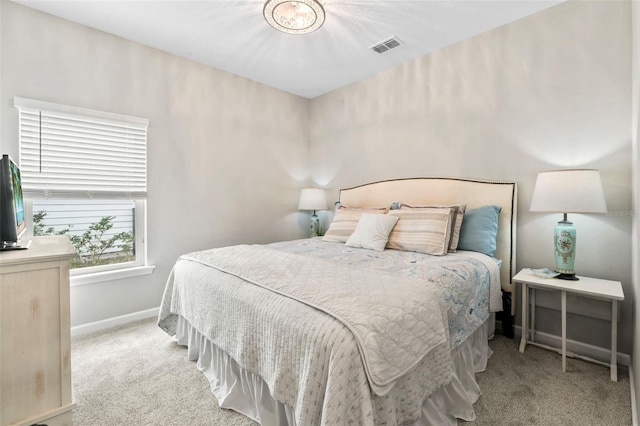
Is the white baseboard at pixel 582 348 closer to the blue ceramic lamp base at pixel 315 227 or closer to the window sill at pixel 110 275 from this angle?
the blue ceramic lamp base at pixel 315 227

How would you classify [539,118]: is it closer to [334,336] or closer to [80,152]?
[334,336]

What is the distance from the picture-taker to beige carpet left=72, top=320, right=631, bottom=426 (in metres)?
1.55

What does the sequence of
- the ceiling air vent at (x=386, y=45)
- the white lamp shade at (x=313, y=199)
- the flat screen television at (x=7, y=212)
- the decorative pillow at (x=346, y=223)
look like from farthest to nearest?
the white lamp shade at (x=313, y=199) → the decorative pillow at (x=346, y=223) → the ceiling air vent at (x=386, y=45) → the flat screen television at (x=7, y=212)

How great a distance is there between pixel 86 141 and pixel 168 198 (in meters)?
0.83

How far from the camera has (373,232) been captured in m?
2.62

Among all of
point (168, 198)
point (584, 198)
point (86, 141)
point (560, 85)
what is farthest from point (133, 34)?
point (584, 198)

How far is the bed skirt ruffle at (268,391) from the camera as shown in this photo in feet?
4.57

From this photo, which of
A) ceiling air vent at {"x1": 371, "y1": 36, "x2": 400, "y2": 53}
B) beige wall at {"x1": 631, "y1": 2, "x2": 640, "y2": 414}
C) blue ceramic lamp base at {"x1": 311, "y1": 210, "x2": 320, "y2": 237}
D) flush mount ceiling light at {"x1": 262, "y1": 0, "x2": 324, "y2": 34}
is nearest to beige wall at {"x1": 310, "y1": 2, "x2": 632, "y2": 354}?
beige wall at {"x1": 631, "y1": 2, "x2": 640, "y2": 414}

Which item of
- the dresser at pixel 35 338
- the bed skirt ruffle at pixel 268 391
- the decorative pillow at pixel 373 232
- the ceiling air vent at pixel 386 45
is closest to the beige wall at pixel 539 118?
the ceiling air vent at pixel 386 45

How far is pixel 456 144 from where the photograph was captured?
9.54 feet

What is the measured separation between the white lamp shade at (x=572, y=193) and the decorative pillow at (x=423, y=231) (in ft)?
2.13

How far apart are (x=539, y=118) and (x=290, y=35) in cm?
231

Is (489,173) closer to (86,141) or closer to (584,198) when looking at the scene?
(584,198)

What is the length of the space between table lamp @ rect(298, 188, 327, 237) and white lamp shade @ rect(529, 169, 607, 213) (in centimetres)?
251
